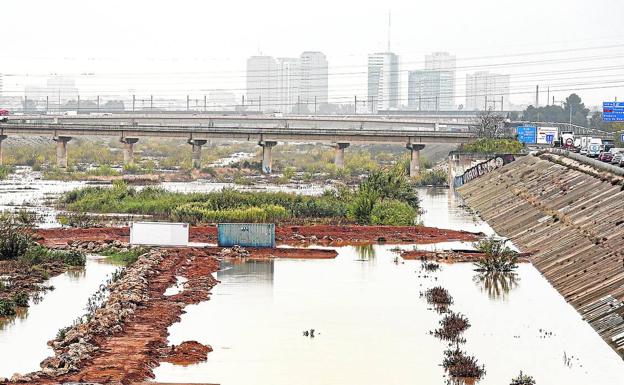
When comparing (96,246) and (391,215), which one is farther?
(391,215)

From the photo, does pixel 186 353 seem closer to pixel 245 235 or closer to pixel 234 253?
pixel 234 253

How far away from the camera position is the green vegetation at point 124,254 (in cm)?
4778

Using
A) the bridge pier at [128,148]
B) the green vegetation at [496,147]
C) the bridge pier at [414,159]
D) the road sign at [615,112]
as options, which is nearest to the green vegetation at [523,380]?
the road sign at [615,112]

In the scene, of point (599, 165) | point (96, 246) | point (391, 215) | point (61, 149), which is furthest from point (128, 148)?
point (96, 246)

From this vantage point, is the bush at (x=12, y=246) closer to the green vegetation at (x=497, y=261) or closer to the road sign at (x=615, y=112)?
the green vegetation at (x=497, y=261)

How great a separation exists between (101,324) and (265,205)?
36.4 metres

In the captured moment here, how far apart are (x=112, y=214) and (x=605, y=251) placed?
37311 millimetres

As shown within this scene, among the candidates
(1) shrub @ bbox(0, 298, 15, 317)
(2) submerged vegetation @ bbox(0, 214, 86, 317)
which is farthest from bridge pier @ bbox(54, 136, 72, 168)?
(1) shrub @ bbox(0, 298, 15, 317)

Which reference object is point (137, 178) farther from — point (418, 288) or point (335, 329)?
point (335, 329)

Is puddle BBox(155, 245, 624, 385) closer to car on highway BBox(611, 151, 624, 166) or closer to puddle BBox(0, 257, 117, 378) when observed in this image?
puddle BBox(0, 257, 117, 378)

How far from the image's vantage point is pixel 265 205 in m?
67.6

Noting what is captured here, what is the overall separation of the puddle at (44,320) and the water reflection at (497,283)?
13.3 metres

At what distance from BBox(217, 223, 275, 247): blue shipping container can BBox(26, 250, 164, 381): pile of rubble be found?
8.83 meters

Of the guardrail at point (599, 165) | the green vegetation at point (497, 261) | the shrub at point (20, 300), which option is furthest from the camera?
the guardrail at point (599, 165)
